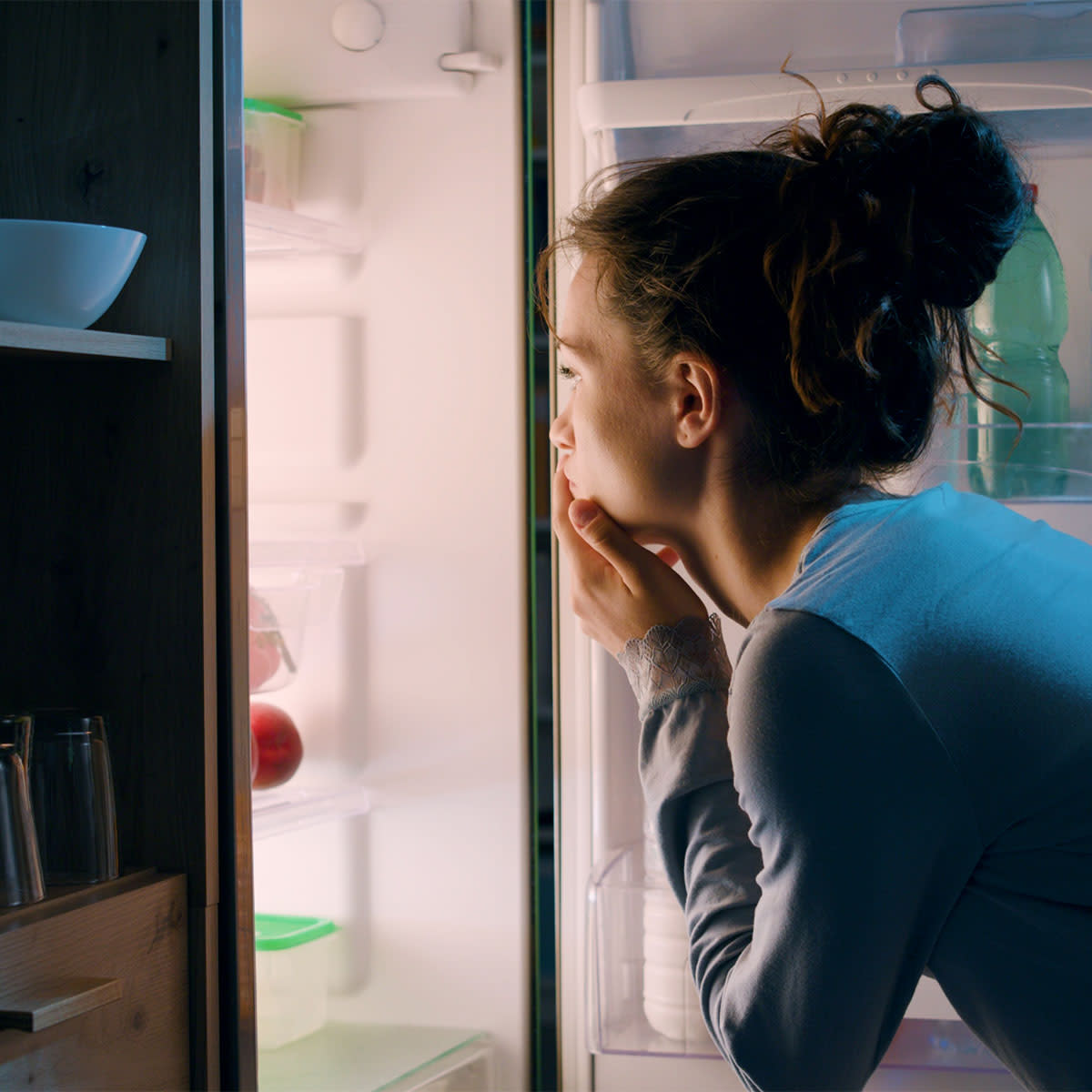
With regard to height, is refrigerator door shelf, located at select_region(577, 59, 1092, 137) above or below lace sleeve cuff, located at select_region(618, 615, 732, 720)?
above

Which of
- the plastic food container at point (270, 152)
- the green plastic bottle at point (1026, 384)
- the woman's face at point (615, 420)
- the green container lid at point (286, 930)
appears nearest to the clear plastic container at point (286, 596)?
the green container lid at point (286, 930)

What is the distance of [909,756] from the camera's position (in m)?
0.76

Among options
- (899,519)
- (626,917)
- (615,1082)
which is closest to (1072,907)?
(899,519)

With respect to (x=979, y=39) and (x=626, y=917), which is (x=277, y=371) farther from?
(x=979, y=39)

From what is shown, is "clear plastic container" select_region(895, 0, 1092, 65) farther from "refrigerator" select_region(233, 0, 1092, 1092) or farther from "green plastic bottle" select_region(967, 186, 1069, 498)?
"green plastic bottle" select_region(967, 186, 1069, 498)

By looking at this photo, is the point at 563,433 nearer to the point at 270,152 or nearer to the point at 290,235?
the point at 290,235

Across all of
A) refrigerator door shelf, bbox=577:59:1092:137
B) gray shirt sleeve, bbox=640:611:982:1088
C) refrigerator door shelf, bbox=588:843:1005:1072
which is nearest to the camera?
gray shirt sleeve, bbox=640:611:982:1088

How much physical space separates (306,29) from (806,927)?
3.78ft

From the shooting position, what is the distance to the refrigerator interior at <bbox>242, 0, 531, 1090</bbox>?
4.86 ft

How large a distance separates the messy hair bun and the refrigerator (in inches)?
15.1

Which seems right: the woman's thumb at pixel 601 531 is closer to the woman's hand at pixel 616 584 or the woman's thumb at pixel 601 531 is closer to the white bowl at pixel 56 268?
the woman's hand at pixel 616 584

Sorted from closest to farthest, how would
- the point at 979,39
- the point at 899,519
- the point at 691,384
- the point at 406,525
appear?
the point at 899,519 → the point at 691,384 → the point at 979,39 → the point at 406,525

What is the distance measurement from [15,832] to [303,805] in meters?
0.61

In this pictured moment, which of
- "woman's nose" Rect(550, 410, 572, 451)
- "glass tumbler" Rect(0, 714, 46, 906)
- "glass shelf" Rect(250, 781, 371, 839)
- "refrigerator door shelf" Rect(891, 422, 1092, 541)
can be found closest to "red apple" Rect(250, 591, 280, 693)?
"glass shelf" Rect(250, 781, 371, 839)
